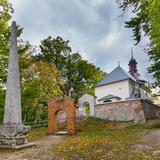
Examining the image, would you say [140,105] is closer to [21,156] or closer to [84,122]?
[84,122]

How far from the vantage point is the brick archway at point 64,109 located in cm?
1691

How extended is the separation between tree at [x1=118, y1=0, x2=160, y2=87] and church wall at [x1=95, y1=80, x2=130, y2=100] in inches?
469

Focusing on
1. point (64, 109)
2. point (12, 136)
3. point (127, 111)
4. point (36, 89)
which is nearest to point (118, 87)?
point (127, 111)

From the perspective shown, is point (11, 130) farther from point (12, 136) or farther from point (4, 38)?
point (4, 38)

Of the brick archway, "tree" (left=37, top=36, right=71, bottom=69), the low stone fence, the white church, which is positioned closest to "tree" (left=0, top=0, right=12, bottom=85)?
the brick archway

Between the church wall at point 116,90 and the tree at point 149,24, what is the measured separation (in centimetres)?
1190

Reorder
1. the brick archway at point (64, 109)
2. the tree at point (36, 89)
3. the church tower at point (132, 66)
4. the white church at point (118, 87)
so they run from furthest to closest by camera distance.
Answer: the church tower at point (132, 66) → the white church at point (118, 87) → the tree at point (36, 89) → the brick archway at point (64, 109)

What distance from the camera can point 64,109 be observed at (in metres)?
17.5

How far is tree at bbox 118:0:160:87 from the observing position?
556cm

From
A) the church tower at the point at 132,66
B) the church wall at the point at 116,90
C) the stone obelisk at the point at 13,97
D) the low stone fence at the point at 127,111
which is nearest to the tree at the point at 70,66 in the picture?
the church tower at the point at 132,66

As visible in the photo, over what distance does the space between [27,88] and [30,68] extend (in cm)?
203

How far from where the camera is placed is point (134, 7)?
34.8 ft

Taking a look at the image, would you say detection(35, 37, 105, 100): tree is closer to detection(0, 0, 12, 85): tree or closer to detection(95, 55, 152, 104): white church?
detection(95, 55, 152, 104): white church

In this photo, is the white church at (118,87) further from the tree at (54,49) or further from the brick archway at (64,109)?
the brick archway at (64,109)
